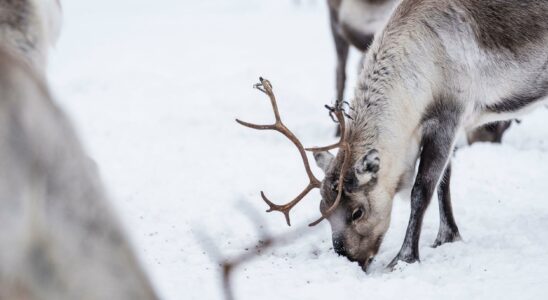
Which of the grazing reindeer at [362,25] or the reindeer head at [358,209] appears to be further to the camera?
the grazing reindeer at [362,25]

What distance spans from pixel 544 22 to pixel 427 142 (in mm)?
1097

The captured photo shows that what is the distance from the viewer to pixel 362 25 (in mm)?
8117

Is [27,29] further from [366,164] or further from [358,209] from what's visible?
[358,209]

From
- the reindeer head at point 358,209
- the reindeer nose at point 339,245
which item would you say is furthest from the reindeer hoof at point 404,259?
the reindeer nose at point 339,245

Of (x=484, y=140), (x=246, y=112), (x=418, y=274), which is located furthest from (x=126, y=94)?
(x=418, y=274)

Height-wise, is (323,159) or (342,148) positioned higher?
(342,148)

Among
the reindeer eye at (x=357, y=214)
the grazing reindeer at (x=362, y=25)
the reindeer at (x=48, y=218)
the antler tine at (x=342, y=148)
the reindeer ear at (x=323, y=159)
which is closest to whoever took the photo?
the reindeer at (x=48, y=218)

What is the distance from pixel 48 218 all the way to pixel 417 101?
3.61 meters

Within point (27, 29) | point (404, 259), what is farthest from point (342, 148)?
point (27, 29)

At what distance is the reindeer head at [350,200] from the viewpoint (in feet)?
14.4

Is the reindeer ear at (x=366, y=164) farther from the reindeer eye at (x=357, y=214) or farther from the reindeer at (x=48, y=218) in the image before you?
the reindeer at (x=48, y=218)

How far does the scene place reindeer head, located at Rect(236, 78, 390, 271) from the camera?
438cm

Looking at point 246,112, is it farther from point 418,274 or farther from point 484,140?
point 418,274

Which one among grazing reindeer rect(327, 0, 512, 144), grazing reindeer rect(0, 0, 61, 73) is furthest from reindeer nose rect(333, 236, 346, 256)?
grazing reindeer rect(327, 0, 512, 144)
